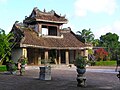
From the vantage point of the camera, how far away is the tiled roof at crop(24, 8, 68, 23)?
38.0m

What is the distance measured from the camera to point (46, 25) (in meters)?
39.0

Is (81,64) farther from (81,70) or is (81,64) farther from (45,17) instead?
(45,17)

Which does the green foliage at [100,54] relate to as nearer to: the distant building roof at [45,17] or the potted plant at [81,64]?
the distant building roof at [45,17]

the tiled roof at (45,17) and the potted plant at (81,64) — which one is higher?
the tiled roof at (45,17)

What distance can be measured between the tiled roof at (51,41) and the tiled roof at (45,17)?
83.3 inches

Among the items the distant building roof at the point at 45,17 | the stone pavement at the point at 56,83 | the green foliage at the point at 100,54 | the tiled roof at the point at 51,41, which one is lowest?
the stone pavement at the point at 56,83

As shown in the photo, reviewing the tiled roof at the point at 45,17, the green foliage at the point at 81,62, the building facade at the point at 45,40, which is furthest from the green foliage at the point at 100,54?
the green foliage at the point at 81,62

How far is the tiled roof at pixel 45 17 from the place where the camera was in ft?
125

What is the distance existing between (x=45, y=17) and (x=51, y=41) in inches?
133

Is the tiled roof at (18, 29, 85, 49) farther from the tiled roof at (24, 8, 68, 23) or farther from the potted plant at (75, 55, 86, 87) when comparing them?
the potted plant at (75, 55, 86, 87)

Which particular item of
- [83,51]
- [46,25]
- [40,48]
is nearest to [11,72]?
[40,48]

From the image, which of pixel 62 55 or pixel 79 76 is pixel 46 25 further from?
pixel 79 76

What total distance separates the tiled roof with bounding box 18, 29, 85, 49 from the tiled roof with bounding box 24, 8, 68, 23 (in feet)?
6.94

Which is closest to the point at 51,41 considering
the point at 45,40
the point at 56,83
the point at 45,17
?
the point at 45,40
